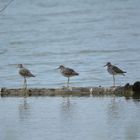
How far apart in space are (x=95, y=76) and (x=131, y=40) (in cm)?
971

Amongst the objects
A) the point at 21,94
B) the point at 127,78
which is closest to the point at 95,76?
the point at 127,78

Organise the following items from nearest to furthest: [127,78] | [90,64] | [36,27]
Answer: [127,78], [90,64], [36,27]

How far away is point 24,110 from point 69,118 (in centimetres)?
173

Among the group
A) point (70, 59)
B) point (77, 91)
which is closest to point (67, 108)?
point (77, 91)

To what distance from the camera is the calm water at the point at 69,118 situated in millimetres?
14766

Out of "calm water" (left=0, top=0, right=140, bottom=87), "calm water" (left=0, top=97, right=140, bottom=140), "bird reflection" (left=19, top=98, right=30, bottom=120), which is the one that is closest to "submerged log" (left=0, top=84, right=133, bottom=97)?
"calm water" (left=0, top=97, right=140, bottom=140)

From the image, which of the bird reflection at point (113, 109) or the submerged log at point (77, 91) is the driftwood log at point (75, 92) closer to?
the submerged log at point (77, 91)

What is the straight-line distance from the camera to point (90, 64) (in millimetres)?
28266

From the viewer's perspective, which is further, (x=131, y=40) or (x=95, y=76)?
(x=131, y=40)

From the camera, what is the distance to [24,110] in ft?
60.3

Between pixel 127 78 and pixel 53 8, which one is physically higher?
pixel 53 8

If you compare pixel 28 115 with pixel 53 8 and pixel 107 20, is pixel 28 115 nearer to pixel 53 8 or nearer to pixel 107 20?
pixel 107 20

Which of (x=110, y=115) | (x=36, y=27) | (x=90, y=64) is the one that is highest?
(x=36, y=27)

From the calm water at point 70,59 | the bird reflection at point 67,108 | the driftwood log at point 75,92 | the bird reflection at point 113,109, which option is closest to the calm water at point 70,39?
the calm water at point 70,59
